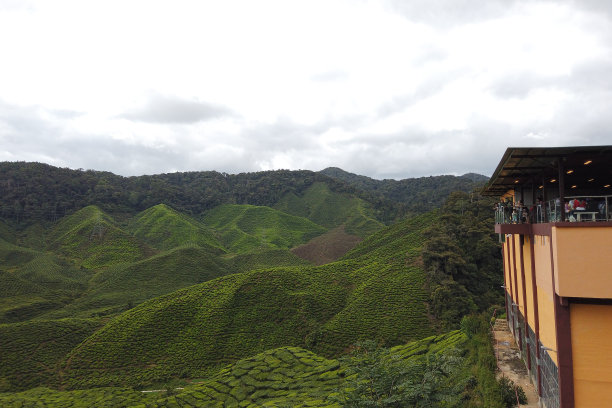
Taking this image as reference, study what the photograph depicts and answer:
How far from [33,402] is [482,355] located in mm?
29107

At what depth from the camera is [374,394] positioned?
12.1m

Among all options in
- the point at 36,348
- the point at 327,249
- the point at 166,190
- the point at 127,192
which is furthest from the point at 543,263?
the point at 127,192

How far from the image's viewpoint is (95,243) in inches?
3287

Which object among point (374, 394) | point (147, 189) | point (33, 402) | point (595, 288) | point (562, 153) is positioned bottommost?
point (33, 402)

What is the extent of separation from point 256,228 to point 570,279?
106 m

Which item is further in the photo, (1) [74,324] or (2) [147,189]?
(2) [147,189]

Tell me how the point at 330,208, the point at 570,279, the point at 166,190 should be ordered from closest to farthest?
the point at 570,279 → the point at 166,190 → the point at 330,208

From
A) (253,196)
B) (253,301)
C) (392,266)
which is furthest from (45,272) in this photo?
(253,196)

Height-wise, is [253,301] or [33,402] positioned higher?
[253,301]

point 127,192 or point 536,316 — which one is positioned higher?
point 127,192

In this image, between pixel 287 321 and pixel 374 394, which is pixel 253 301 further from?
pixel 374 394

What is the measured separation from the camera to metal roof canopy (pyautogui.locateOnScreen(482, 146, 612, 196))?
12.1 meters

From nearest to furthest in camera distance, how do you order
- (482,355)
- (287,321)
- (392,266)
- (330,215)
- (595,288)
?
(595,288) → (482,355) → (287,321) → (392,266) → (330,215)

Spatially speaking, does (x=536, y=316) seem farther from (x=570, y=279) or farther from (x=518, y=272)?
(x=570, y=279)
